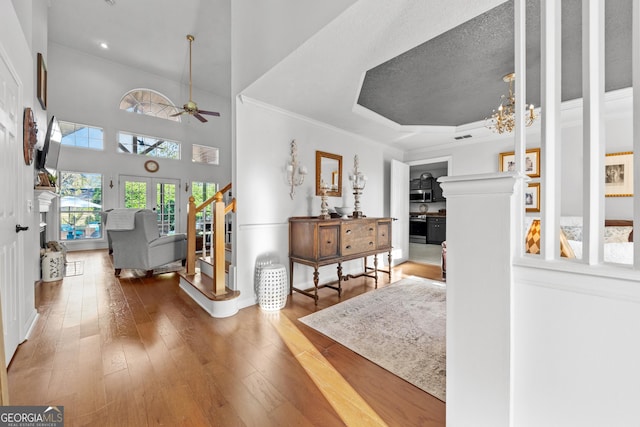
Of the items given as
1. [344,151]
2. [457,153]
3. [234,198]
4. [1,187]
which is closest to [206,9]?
[344,151]

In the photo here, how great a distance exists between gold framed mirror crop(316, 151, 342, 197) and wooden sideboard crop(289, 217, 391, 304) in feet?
2.22

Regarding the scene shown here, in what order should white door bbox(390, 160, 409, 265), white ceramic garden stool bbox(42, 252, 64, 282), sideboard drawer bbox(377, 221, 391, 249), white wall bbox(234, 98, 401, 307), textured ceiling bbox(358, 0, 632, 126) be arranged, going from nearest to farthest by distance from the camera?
1. textured ceiling bbox(358, 0, 632, 126)
2. white wall bbox(234, 98, 401, 307)
3. white ceramic garden stool bbox(42, 252, 64, 282)
4. sideboard drawer bbox(377, 221, 391, 249)
5. white door bbox(390, 160, 409, 265)

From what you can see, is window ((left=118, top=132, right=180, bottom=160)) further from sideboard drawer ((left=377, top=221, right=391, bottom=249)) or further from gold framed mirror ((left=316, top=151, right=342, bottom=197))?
sideboard drawer ((left=377, top=221, right=391, bottom=249))

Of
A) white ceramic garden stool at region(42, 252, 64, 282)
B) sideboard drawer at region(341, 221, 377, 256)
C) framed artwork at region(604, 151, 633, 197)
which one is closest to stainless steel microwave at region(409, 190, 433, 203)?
framed artwork at region(604, 151, 633, 197)

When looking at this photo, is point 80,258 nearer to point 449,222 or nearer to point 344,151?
point 344,151

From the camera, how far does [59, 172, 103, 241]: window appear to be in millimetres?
5805

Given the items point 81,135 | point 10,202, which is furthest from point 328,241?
point 81,135

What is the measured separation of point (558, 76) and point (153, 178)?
7.89m

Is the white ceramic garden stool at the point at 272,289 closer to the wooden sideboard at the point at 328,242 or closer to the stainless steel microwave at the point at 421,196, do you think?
the wooden sideboard at the point at 328,242

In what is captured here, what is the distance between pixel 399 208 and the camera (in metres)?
5.17

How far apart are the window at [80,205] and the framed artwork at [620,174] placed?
9.24 metres

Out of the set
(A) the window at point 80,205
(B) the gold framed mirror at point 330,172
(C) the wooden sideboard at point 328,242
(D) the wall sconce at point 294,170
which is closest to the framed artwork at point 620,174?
(C) the wooden sideboard at point 328,242

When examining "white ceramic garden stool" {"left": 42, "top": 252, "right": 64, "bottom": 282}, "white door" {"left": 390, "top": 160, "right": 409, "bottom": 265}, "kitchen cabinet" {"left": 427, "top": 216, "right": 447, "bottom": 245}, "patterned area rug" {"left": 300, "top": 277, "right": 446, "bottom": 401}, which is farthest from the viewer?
"kitchen cabinet" {"left": 427, "top": 216, "right": 447, "bottom": 245}

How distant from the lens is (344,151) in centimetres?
407
